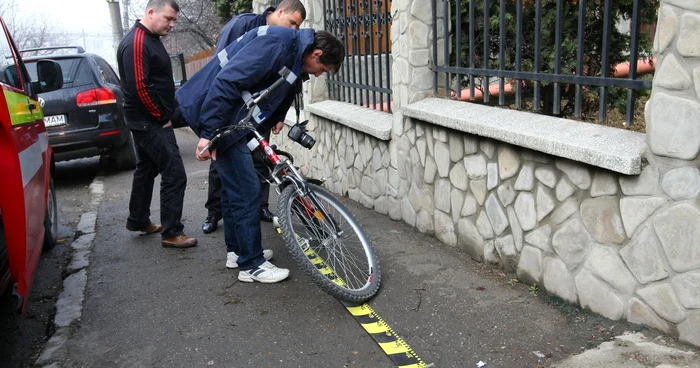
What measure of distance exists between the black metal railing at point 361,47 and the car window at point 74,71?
11.6 feet

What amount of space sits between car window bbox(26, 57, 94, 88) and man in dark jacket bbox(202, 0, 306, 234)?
13.3ft

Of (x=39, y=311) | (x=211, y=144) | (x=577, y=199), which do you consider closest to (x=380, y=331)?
(x=577, y=199)

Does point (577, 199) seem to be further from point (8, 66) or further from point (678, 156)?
point (8, 66)

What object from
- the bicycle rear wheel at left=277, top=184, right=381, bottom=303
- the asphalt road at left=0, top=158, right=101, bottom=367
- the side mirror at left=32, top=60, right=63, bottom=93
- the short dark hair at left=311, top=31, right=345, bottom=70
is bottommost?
the asphalt road at left=0, top=158, right=101, bottom=367

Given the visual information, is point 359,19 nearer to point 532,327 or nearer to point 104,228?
point 104,228

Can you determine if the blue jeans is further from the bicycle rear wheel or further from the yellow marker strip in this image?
the yellow marker strip

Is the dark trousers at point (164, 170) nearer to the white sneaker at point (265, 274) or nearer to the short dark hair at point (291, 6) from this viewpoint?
the white sneaker at point (265, 274)

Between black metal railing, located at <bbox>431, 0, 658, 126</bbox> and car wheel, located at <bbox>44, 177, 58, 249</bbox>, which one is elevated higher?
black metal railing, located at <bbox>431, 0, 658, 126</bbox>

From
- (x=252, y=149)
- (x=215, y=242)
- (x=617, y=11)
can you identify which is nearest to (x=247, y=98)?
(x=252, y=149)

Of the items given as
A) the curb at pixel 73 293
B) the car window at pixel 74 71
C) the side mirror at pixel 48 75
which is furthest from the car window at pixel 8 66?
the car window at pixel 74 71

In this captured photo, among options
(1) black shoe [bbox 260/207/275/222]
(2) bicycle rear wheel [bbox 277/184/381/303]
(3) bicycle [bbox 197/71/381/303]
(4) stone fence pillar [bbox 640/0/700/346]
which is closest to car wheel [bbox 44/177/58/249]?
(1) black shoe [bbox 260/207/275/222]

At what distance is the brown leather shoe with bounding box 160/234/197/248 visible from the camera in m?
5.42

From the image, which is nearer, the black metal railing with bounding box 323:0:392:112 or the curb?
the curb

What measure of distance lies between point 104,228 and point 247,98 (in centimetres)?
297
